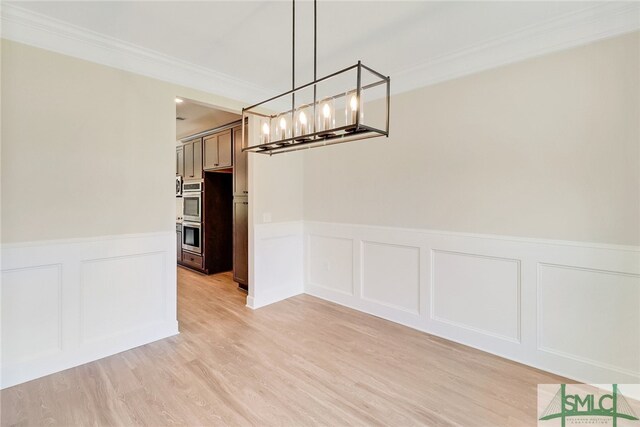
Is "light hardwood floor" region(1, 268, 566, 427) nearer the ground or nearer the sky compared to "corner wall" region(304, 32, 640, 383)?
nearer the ground

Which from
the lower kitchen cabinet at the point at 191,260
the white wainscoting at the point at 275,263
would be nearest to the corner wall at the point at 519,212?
the white wainscoting at the point at 275,263

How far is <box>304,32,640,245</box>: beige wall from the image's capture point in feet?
6.91

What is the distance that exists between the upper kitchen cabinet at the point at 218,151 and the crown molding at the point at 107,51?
1.26 meters

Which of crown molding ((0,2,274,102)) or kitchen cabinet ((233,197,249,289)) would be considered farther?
kitchen cabinet ((233,197,249,289))

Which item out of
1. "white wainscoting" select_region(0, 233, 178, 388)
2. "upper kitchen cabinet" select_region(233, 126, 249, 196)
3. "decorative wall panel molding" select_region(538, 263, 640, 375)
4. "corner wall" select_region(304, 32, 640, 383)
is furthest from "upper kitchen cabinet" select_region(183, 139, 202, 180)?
"decorative wall panel molding" select_region(538, 263, 640, 375)

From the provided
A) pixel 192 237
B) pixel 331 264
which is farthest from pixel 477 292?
pixel 192 237

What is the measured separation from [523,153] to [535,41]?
0.87 m

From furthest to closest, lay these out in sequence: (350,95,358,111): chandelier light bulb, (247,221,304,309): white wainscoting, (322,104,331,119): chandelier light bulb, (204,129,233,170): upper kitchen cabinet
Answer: (204,129,233,170): upper kitchen cabinet → (247,221,304,309): white wainscoting → (322,104,331,119): chandelier light bulb → (350,95,358,111): chandelier light bulb

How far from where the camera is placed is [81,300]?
249 centimetres

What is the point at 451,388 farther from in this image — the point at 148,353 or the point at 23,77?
the point at 23,77

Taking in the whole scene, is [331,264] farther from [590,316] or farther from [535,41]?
[535,41]

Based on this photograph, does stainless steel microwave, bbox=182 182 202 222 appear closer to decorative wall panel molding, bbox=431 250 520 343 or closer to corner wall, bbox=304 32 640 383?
corner wall, bbox=304 32 640 383

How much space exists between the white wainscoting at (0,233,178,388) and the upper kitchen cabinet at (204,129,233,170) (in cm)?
195

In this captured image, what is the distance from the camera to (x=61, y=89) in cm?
238
